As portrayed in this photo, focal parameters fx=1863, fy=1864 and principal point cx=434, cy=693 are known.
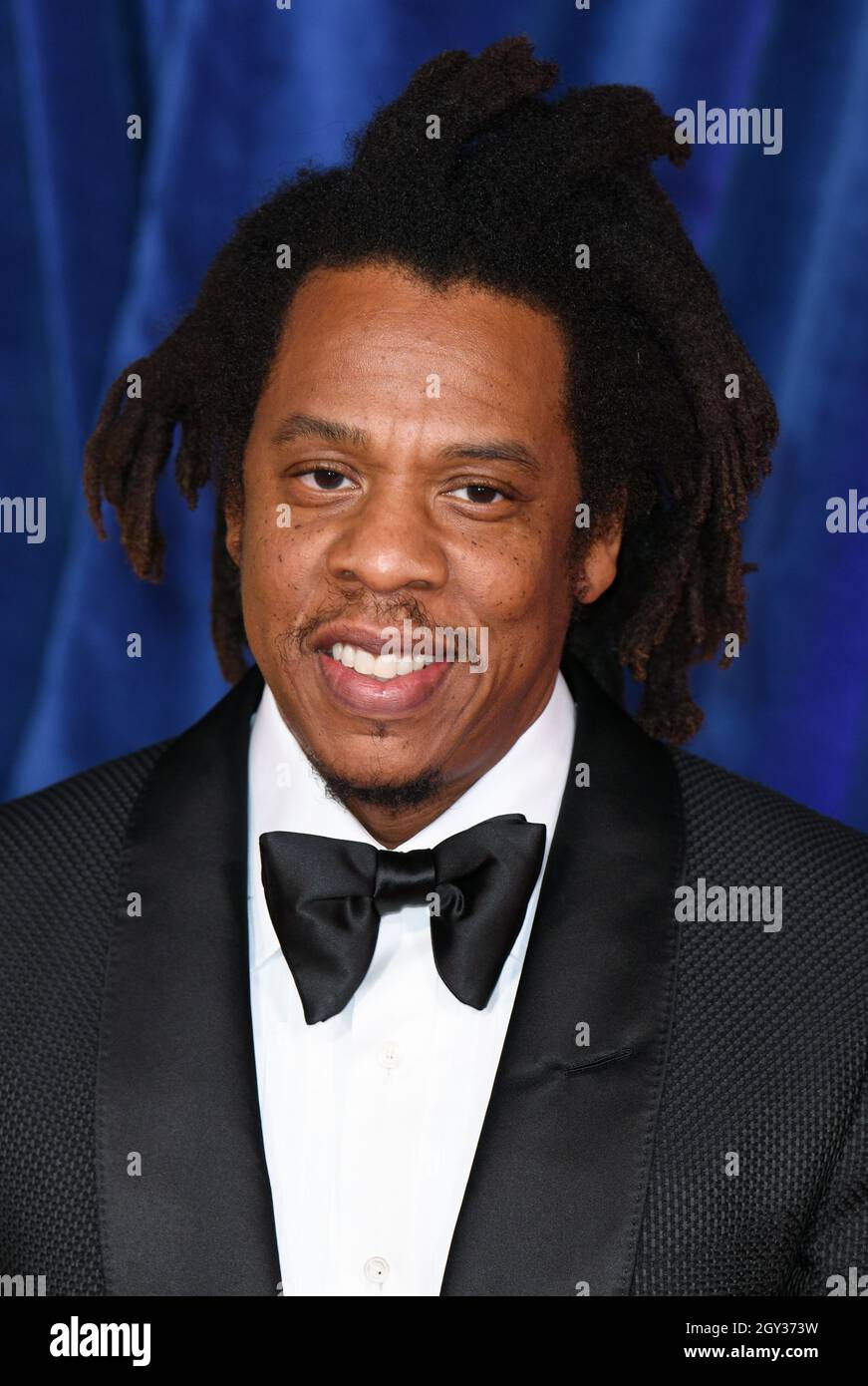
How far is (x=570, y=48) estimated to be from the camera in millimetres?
2184

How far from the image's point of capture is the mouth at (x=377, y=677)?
1.61m

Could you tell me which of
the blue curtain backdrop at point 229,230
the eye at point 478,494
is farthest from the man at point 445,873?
the blue curtain backdrop at point 229,230

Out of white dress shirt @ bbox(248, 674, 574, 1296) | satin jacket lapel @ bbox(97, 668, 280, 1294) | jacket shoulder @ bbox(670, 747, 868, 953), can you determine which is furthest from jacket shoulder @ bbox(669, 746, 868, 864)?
satin jacket lapel @ bbox(97, 668, 280, 1294)

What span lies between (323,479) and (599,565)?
31 cm

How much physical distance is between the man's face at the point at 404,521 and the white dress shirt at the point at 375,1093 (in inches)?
4.3

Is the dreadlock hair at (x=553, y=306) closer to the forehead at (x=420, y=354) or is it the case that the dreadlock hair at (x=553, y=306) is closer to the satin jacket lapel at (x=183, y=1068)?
the forehead at (x=420, y=354)

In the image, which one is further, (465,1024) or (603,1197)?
(465,1024)

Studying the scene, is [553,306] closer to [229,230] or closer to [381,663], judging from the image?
[381,663]

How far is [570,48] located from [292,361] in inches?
28.7

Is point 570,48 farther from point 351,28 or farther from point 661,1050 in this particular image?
point 661,1050

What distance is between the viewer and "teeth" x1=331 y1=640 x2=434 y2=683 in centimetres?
161

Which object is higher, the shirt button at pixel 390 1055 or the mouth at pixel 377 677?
the mouth at pixel 377 677

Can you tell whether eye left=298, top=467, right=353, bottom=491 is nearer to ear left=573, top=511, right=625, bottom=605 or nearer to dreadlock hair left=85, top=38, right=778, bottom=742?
dreadlock hair left=85, top=38, right=778, bottom=742

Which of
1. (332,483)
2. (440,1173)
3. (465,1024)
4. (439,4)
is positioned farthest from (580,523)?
(439,4)
